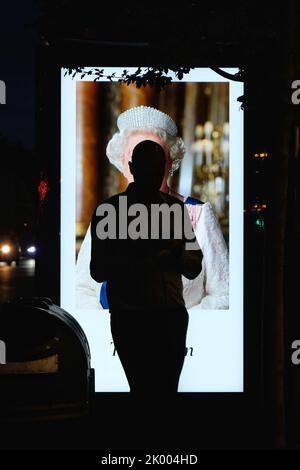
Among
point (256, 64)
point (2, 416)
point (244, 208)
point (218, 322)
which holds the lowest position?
point (2, 416)

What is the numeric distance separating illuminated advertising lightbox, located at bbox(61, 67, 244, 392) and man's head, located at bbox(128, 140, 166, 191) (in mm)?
582

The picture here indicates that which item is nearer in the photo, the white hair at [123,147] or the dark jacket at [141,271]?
the dark jacket at [141,271]

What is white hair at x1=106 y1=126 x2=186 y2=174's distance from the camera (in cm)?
695

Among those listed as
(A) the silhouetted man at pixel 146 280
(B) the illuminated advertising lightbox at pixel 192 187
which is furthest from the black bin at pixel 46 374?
(B) the illuminated advertising lightbox at pixel 192 187

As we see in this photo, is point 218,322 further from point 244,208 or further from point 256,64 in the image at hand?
point 256,64

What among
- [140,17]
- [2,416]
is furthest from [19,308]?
[140,17]

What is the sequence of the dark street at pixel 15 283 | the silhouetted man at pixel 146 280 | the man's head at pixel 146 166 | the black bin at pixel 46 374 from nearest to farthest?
the black bin at pixel 46 374, the silhouetted man at pixel 146 280, the man's head at pixel 146 166, the dark street at pixel 15 283

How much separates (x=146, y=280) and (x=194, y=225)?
1029 millimetres

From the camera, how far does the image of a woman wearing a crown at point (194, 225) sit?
6.95m

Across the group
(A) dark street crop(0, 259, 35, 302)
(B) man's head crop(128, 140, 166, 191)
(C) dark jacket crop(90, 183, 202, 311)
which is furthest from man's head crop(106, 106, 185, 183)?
(A) dark street crop(0, 259, 35, 302)

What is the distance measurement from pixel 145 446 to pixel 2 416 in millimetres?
1532

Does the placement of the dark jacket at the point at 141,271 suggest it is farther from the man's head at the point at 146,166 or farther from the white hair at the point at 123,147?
the white hair at the point at 123,147

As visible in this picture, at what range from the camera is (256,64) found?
18.3 ft

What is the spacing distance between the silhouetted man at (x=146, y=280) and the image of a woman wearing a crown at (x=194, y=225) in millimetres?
456
